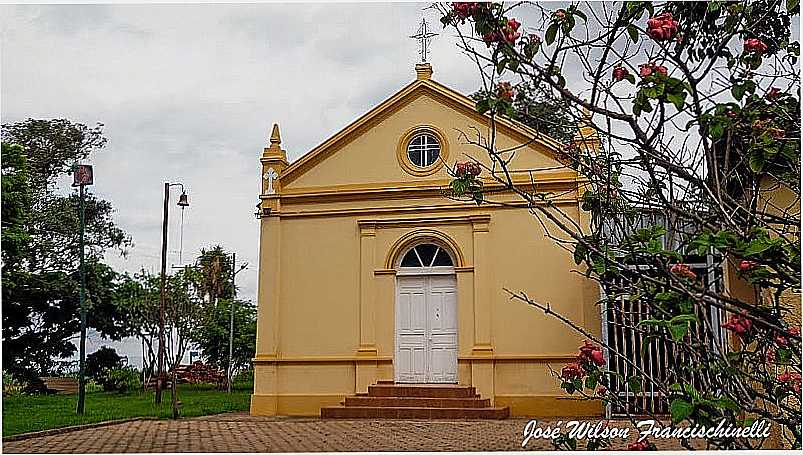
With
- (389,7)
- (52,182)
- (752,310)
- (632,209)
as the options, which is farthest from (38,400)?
(752,310)

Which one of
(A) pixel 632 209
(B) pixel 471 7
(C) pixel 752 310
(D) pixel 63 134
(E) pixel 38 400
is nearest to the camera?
(C) pixel 752 310

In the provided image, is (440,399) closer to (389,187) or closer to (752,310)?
(389,187)

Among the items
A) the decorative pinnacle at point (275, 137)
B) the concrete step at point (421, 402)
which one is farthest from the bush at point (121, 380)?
the concrete step at point (421, 402)

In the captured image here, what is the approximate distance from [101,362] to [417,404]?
15.4 ft

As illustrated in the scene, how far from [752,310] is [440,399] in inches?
241

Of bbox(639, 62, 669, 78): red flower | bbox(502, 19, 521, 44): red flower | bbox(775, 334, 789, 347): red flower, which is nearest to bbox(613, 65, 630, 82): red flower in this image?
bbox(639, 62, 669, 78): red flower

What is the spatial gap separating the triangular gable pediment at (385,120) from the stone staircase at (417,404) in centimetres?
217

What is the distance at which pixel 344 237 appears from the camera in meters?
9.55

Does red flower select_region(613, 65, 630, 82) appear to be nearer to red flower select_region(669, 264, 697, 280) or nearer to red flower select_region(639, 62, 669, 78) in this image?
red flower select_region(639, 62, 669, 78)

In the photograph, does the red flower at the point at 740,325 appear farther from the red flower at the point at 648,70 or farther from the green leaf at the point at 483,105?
the green leaf at the point at 483,105

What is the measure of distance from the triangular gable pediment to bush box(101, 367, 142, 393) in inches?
147

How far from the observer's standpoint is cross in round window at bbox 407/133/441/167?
9.46 m

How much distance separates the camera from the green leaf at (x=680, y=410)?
260 centimetres

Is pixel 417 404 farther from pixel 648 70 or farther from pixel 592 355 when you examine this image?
pixel 648 70
